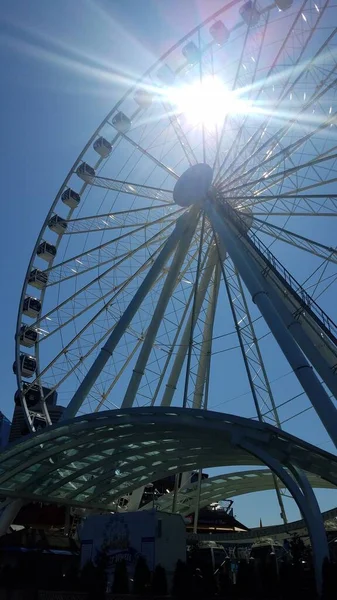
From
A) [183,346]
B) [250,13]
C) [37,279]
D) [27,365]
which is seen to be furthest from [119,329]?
[250,13]

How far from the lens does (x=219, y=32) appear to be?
1032 inches

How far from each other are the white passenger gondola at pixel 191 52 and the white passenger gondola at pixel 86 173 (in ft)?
25.5

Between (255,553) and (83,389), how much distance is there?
15.7 metres

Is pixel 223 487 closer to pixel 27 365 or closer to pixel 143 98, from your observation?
pixel 27 365

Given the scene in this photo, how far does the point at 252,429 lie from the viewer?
1730 cm

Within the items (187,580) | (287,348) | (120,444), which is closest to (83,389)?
(120,444)

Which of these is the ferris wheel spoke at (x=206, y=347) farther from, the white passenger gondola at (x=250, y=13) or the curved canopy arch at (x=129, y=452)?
the white passenger gondola at (x=250, y=13)

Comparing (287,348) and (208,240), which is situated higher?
(208,240)

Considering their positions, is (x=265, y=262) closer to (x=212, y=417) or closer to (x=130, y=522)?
(x=212, y=417)

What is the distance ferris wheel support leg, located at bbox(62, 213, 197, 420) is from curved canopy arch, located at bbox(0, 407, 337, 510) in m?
1.30

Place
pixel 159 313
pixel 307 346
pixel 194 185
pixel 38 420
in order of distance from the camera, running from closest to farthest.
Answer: pixel 307 346 → pixel 159 313 → pixel 194 185 → pixel 38 420

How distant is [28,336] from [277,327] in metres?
15.9

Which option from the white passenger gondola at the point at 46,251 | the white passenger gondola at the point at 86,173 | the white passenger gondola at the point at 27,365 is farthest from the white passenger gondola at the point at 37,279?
the white passenger gondola at the point at 86,173

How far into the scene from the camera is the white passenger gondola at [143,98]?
28797mm
